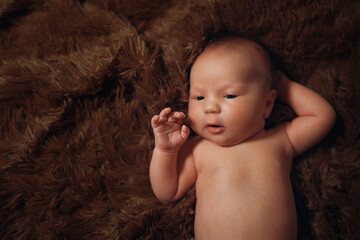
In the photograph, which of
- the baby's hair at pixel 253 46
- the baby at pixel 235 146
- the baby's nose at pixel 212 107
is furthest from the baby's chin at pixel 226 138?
the baby's hair at pixel 253 46

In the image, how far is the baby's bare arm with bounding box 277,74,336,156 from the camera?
1.15 m

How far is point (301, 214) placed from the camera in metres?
1.17

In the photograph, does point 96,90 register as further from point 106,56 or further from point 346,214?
point 346,214

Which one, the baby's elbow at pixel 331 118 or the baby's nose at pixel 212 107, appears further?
the baby's elbow at pixel 331 118

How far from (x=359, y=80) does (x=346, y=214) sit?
1.89ft

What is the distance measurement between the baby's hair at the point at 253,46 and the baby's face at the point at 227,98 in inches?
1.2

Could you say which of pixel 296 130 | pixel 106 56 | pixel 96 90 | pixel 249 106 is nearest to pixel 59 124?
pixel 96 90

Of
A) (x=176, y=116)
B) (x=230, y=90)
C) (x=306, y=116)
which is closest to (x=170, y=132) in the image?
(x=176, y=116)

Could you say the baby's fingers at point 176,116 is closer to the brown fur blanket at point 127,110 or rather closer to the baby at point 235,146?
the baby at point 235,146

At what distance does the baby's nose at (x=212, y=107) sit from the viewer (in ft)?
3.41

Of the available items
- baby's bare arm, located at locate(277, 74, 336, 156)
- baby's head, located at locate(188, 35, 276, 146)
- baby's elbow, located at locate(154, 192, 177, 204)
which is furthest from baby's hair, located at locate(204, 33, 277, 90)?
baby's elbow, located at locate(154, 192, 177, 204)

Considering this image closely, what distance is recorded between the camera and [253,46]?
113cm

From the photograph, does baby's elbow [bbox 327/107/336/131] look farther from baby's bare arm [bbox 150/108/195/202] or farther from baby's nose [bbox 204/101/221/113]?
baby's bare arm [bbox 150/108/195/202]

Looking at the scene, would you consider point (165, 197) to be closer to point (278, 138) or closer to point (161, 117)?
point (161, 117)
